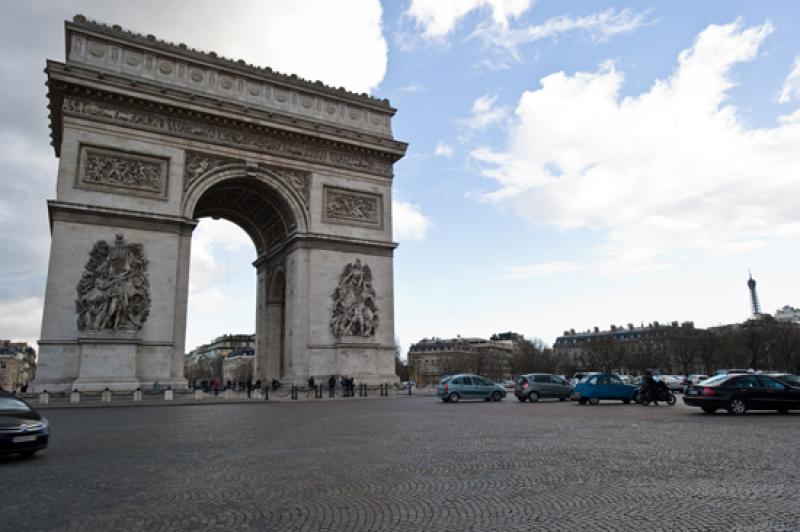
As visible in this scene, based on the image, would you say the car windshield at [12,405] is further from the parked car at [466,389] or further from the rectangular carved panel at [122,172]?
the rectangular carved panel at [122,172]

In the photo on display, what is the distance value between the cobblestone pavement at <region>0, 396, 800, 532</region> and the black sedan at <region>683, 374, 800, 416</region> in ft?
12.8

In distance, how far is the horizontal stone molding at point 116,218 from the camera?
2498 cm

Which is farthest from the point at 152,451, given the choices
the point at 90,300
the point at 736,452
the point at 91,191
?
the point at 91,191

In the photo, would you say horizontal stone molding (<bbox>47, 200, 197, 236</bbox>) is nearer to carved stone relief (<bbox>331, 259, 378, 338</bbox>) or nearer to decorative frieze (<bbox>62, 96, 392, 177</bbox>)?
decorative frieze (<bbox>62, 96, 392, 177</bbox>)

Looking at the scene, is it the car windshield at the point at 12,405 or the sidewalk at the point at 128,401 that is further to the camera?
the sidewalk at the point at 128,401

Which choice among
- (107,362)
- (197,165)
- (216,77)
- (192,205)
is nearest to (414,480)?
(107,362)

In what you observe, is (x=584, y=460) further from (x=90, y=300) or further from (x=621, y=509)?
(x=90, y=300)

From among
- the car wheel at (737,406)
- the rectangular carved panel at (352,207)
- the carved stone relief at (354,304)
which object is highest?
the rectangular carved panel at (352,207)

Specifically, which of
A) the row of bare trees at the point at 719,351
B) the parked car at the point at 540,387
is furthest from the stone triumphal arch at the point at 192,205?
the row of bare trees at the point at 719,351

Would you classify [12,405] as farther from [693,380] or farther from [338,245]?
[693,380]

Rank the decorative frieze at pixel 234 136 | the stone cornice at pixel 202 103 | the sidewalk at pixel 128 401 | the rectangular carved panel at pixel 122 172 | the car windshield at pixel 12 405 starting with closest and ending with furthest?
1. the car windshield at pixel 12 405
2. the sidewalk at pixel 128 401
3. the stone cornice at pixel 202 103
4. the rectangular carved panel at pixel 122 172
5. the decorative frieze at pixel 234 136

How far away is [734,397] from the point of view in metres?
15.3

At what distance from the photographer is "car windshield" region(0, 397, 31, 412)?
9.20 meters

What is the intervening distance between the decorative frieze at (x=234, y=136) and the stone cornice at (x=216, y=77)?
5.23 feet
